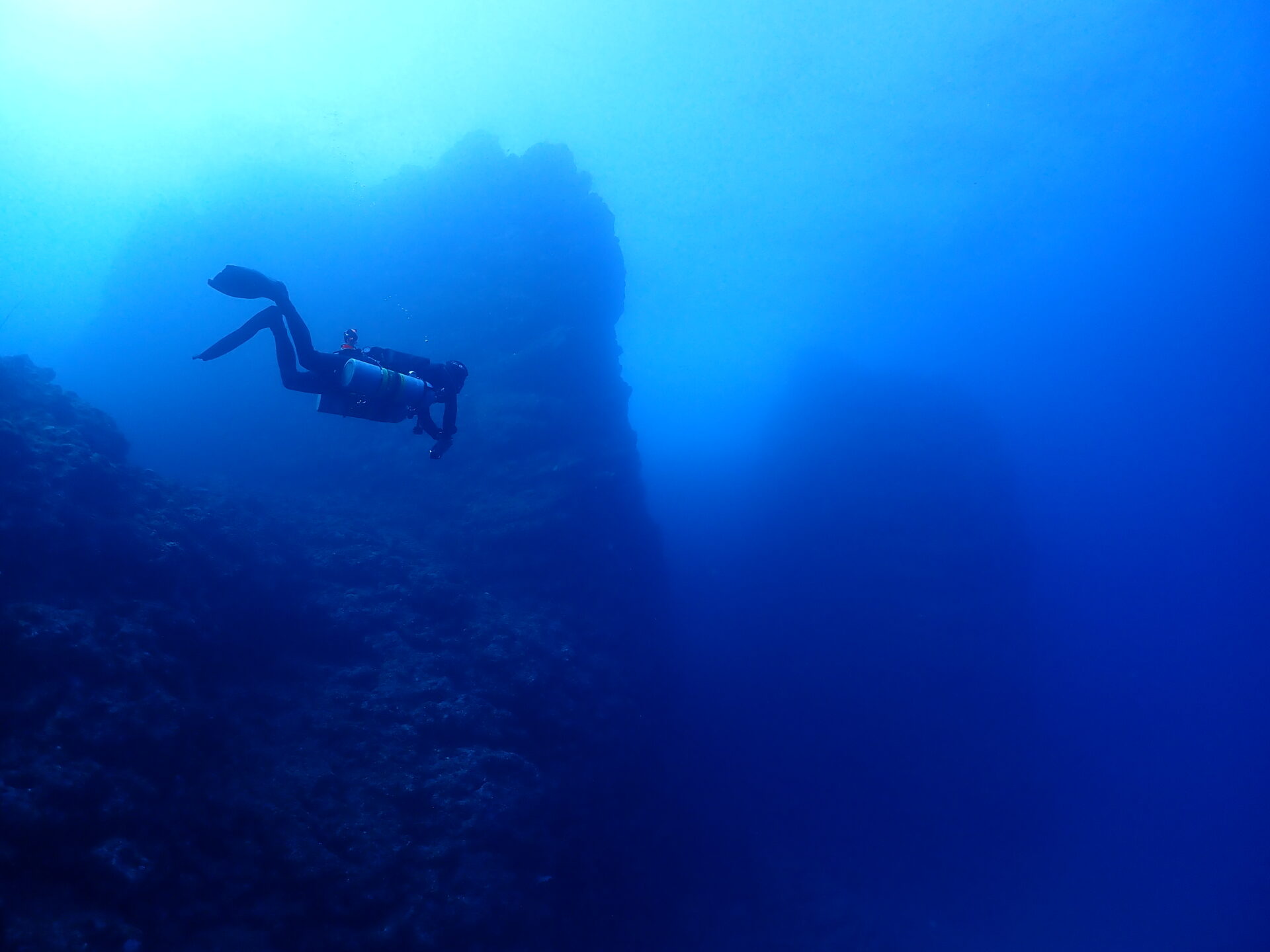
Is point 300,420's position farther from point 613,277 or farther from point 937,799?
point 937,799

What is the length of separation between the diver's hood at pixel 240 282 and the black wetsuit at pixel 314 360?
29 cm

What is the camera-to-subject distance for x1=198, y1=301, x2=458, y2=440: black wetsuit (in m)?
6.94

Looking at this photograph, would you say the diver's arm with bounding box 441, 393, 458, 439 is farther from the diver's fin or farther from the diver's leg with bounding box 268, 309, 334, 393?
the diver's fin

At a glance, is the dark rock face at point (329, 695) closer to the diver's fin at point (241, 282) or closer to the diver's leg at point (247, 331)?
the diver's leg at point (247, 331)

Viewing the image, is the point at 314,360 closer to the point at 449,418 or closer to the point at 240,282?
the point at 240,282

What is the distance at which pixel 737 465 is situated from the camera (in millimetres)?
42531

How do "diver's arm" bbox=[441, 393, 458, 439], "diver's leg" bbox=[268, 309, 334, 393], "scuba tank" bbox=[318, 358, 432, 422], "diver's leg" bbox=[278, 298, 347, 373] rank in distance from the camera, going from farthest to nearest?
"diver's arm" bbox=[441, 393, 458, 439], "scuba tank" bbox=[318, 358, 432, 422], "diver's leg" bbox=[268, 309, 334, 393], "diver's leg" bbox=[278, 298, 347, 373]

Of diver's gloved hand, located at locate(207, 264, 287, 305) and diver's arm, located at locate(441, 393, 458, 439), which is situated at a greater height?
diver's arm, located at locate(441, 393, 458, 439)

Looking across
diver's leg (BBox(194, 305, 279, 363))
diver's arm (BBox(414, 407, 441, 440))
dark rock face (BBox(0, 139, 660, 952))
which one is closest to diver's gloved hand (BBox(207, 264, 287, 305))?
diver's leg (BBox(194, 305, 279, 363))

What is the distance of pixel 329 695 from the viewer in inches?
473

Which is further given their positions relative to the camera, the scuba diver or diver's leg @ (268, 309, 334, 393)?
diver's leg @ (268, 309, 334, 393)

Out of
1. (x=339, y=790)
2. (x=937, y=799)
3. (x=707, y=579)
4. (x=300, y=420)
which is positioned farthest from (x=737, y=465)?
(x=339, y=790)

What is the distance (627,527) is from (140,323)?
32152 mm

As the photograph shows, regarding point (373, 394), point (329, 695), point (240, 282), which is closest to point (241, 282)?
point (240, 282)
